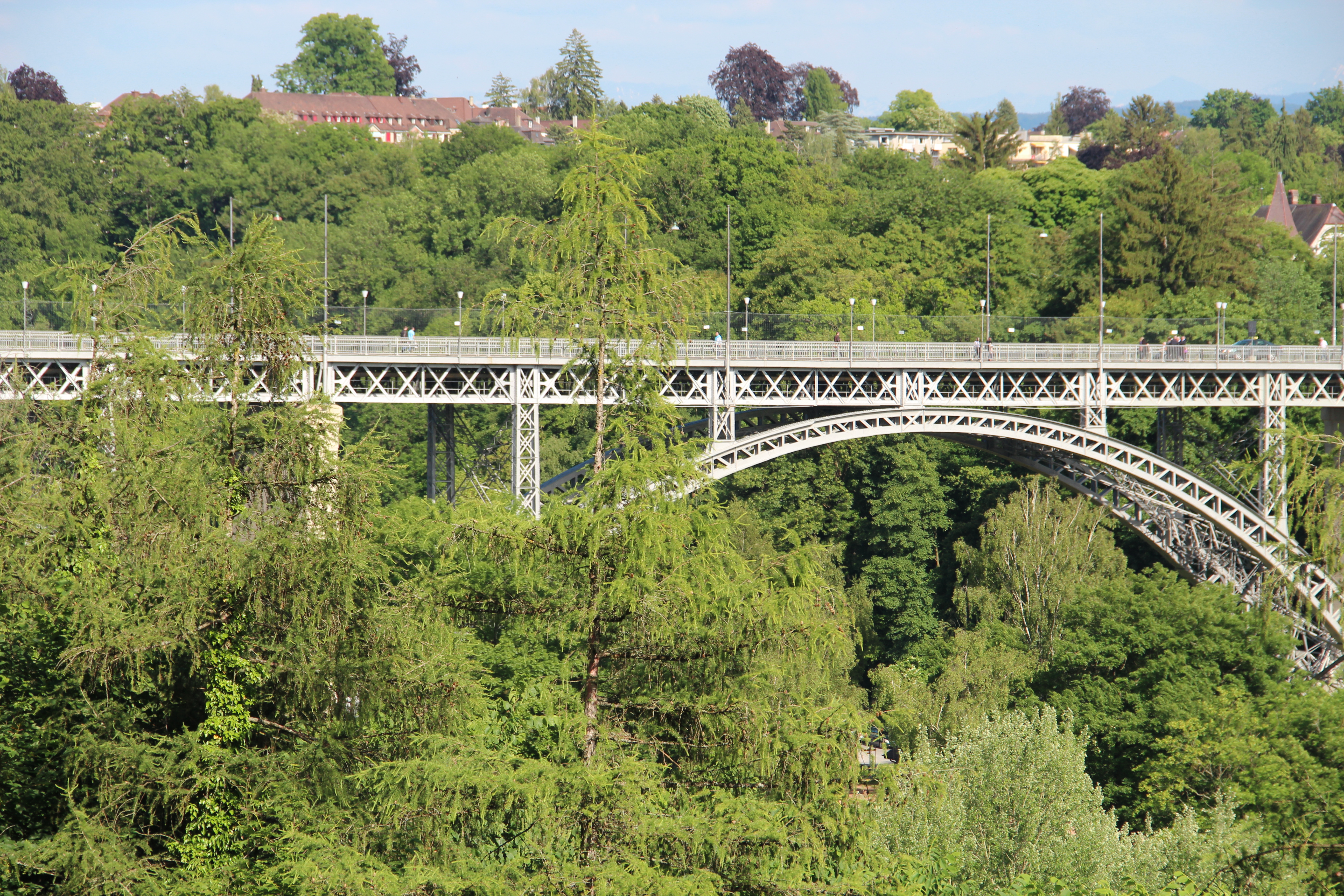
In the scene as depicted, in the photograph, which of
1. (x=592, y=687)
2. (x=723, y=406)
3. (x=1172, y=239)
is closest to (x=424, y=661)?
(x=592, y=687)

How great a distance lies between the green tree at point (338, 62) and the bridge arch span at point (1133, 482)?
93724mm

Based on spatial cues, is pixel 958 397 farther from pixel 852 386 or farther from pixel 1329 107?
pixel 1329 107

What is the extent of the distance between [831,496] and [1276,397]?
1702cm

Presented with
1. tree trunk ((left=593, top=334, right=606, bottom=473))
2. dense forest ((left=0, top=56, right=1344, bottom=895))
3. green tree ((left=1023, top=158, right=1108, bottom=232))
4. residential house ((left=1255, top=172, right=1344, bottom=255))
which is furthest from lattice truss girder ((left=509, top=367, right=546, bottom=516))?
residential house ((left=1255, top=172, right=1344, bottom=255))

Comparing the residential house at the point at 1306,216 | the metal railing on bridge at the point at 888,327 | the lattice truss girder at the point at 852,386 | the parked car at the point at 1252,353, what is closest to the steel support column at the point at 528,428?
the lattice truss girder at the point at 852,386

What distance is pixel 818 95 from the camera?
131 m

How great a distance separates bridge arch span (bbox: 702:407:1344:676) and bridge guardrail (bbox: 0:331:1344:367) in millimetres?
1680

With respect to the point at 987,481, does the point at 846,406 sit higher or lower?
higher

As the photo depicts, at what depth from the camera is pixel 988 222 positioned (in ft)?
186

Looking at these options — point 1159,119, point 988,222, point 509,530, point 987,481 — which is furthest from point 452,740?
point 1159,119

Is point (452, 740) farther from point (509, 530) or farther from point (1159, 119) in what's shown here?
point (1159, 119)

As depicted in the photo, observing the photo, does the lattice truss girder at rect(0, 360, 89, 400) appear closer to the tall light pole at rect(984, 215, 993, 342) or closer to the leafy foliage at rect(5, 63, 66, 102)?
the tall light pole at rect(984, 215, 993, 342)

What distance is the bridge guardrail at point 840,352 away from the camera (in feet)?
112

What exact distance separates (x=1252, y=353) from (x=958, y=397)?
9447mm
